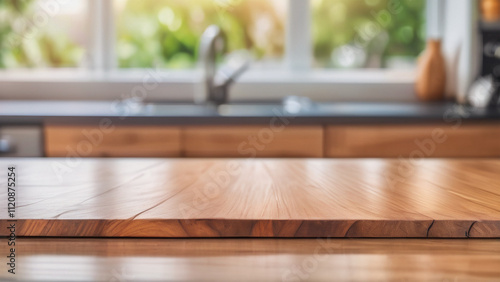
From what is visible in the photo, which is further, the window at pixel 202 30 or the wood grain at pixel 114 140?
the window at pixel 202 30

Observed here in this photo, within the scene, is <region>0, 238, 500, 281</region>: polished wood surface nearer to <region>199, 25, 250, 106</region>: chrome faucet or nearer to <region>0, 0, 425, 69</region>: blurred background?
<region>199, 25, 250, 106</region>: chrome faucet

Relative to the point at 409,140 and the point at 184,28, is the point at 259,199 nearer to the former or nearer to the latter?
the point at 409,140

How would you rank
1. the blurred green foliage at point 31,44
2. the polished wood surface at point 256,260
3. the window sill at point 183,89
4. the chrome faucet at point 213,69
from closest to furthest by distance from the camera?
the polished wood surface at point 256,260 < the chrome faucet at point 213,69 < the window sill at point 183,89 < the blurred green foliage at point 31,44

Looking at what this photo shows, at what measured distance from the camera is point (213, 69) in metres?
2.39

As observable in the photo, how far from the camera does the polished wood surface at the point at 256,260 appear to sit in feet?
1.58

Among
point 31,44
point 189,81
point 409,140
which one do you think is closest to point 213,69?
A: point 189,81

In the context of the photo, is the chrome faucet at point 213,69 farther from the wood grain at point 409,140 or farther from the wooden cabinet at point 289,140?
the wood grain at point 409,140

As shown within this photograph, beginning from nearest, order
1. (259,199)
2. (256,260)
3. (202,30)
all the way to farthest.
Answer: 1. (256,260)
2. (259,199)
3. (202,30)

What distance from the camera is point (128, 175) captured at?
37.0 inches

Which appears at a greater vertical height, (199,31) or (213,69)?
(199,31)

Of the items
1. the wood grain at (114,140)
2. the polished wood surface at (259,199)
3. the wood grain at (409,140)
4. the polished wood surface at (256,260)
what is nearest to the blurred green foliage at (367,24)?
the wood grain at (409,140)

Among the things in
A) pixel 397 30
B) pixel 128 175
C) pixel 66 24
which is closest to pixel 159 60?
pixel 66 24

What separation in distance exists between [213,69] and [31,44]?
45.0 inches

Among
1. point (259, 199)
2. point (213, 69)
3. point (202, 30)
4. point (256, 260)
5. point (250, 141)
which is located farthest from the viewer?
point (202, 30)
